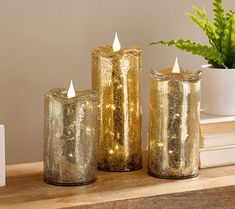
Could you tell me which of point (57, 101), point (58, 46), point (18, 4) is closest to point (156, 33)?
point (58, 46)

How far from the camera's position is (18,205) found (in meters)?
1.14

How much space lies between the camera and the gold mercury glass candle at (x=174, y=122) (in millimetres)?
1270

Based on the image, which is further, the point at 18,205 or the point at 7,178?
the point at 7,178

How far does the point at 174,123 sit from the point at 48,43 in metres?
0.43

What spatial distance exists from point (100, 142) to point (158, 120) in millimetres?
141

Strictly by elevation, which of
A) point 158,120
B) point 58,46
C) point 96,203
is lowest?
point 96,203

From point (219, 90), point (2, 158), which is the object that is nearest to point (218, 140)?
point (219, 90)

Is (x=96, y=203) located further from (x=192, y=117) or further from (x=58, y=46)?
(x=58, y=46)

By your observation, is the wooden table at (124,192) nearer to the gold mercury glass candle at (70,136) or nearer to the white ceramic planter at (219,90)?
the gold mercury glass candle at (70,136)

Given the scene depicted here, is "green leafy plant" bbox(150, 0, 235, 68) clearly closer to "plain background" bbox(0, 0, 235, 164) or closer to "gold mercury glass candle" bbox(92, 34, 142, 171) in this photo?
"gold mercury glass candle" bbox(92, 34, 142, 171)

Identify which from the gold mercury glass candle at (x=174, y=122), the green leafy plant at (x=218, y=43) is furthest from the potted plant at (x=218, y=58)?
the gold mercury glass candle at (x=174, y=122)

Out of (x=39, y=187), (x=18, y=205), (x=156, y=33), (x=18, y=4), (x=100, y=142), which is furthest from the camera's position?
(x=156, y=33)

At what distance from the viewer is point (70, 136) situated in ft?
4.00

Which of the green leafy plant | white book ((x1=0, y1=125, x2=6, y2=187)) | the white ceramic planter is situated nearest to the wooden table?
white book ((x1=0, y1=125, x2=6, y2=187))
